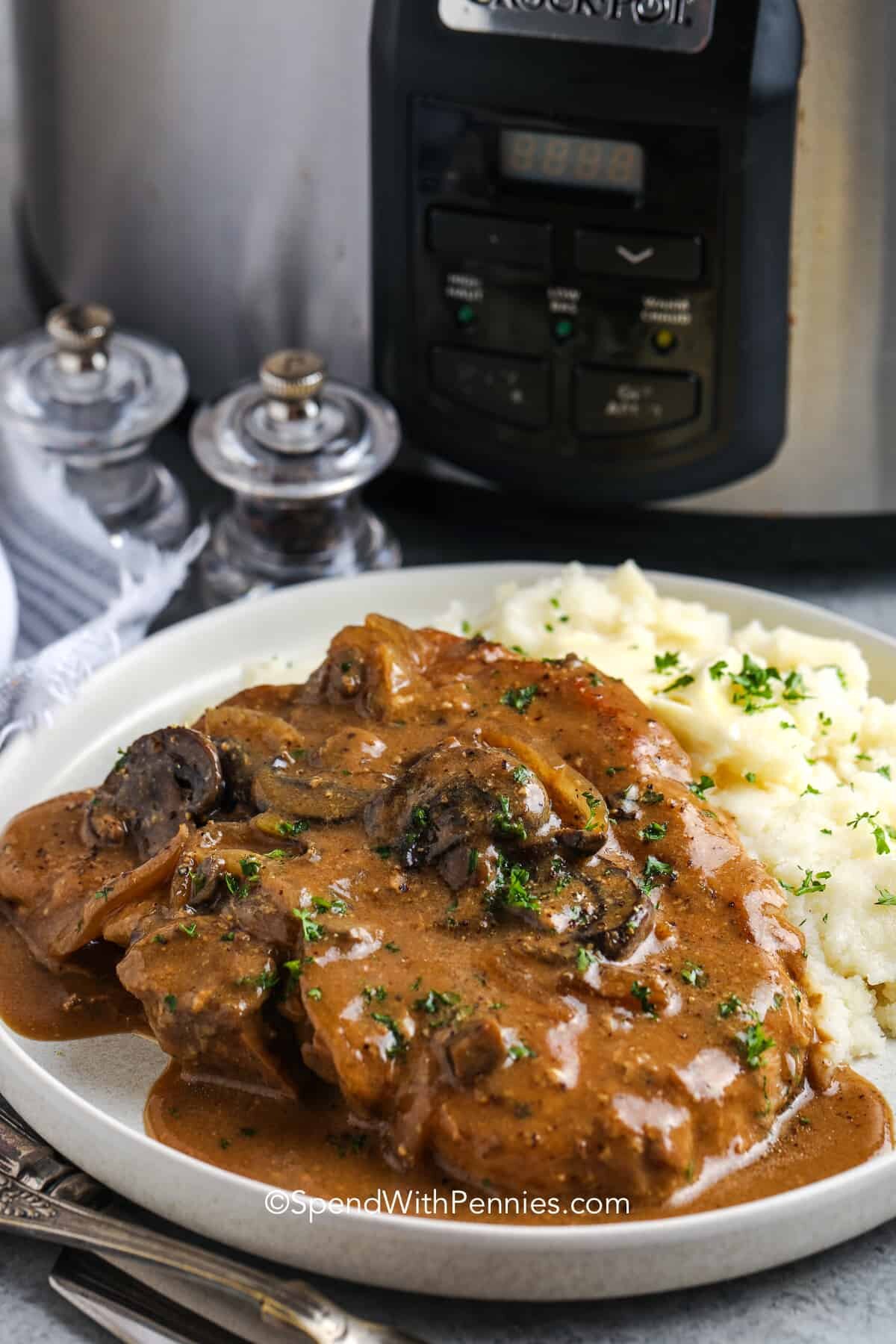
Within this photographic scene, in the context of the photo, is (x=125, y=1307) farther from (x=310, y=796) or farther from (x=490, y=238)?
(x=490, y=238)

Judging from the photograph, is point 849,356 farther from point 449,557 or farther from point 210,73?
point 210,73

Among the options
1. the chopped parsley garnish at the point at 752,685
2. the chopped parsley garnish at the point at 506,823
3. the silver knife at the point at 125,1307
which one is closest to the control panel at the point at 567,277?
the chopped parsley garnish at the point at 752,685

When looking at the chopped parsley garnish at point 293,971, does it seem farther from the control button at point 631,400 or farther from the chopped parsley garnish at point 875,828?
the control button at point 631,400

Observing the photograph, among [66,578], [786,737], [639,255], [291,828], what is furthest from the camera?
[66,578]

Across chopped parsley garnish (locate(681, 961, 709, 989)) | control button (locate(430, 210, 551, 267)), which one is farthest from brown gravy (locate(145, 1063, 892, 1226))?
control button (locate(430, 210, 551, 267))

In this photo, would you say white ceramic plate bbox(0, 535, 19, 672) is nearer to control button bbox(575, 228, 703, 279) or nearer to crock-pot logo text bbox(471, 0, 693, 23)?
control button bbox(575, 228, 703, 279)

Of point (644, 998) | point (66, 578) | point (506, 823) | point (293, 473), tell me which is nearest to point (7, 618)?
point (66, 578)
